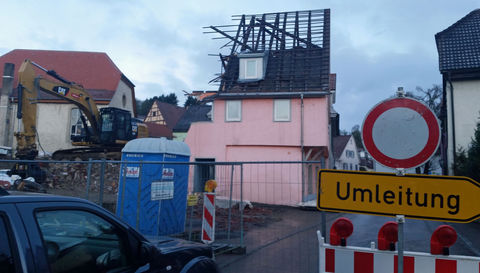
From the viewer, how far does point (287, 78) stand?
23.4 metres

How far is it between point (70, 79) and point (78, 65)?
2103 millimetres

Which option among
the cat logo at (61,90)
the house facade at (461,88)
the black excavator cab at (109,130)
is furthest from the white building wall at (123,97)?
the house facade at (461,88)

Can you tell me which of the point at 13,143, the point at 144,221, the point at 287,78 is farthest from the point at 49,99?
the point at 144,221

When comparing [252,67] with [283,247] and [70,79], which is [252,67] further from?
[70,79]

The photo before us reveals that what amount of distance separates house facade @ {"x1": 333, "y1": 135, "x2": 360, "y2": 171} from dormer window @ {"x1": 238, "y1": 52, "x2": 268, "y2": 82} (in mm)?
23062

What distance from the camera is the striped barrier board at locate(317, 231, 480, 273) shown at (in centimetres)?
355

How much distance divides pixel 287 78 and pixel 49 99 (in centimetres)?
2119

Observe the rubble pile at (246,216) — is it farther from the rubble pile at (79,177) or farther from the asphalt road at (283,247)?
the rubble pile at (79,177)

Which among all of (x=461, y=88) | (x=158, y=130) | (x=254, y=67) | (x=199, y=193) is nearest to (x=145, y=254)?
(x=199, y=193)

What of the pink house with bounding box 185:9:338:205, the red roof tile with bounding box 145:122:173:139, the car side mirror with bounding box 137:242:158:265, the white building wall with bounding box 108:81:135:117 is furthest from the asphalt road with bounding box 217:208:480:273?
the red roof tile with bounding box 145:122:173:139

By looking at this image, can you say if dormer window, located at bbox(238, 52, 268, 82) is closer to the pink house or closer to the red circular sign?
the pink house

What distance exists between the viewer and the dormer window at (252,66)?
24.0 meters

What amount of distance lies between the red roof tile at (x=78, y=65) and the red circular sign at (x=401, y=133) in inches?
1305

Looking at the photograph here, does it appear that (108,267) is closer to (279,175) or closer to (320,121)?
(279,175)
